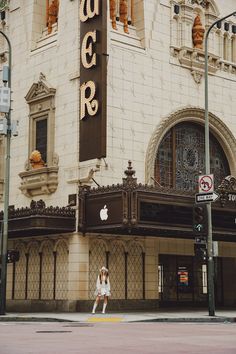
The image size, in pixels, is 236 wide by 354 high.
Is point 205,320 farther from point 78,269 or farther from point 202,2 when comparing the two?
point 202,2

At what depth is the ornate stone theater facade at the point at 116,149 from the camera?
30.4m

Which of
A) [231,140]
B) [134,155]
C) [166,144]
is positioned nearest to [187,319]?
[134,155]

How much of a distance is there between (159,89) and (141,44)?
7.90 ft

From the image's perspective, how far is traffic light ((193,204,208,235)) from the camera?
27.3 m

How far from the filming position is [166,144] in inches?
1374

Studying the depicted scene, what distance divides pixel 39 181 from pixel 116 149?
4.28 metres

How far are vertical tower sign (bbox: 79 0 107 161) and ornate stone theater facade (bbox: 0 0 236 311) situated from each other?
5 centimetres

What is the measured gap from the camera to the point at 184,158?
35.4 m

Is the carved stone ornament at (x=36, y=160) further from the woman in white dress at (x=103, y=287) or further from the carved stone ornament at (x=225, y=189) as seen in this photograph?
the carved stone ornament at (x=225, y=189)

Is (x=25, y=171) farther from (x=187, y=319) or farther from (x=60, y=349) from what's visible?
(x=60, y=349)

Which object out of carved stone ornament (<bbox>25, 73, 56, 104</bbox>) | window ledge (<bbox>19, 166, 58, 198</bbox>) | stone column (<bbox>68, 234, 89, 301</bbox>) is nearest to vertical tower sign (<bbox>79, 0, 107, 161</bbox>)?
window ledge (<bbox>19, 166, 58, 198</bbox>)

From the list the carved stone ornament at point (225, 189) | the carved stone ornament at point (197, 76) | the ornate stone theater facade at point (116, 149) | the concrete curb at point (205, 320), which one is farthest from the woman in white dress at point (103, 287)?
the carved stone ornament at point (197, 76)

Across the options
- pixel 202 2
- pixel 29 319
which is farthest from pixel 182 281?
pixel 202 2

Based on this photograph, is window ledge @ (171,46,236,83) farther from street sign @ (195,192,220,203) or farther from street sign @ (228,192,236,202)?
street sign @ (195,192,220,203)
